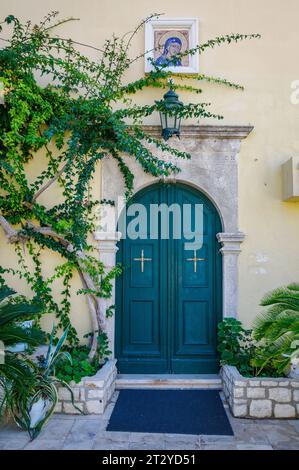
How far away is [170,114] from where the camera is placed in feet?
15.0

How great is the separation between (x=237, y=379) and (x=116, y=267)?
5.91 feet

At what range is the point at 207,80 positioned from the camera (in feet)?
16.3

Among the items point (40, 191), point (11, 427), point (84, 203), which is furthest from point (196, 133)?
point (11, 427)

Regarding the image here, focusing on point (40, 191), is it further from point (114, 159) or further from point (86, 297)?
point (86, 297)

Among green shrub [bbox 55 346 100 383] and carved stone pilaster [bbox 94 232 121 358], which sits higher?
carved stone pilaster [bbox 94 232 121 358]

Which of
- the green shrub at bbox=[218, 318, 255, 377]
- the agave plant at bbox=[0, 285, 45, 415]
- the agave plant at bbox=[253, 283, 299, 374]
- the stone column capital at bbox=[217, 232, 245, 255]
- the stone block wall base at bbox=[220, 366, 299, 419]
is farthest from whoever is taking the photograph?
the stone column capital at bbox=[217, 232, 245, 255]

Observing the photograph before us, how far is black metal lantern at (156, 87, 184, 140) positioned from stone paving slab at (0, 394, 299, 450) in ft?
10.2

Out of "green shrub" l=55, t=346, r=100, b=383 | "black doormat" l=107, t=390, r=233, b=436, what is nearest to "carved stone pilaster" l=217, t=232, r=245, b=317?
"black doormat" l=107, t=390, r=233, b=436

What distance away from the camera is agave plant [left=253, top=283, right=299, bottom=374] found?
3523 millimetres

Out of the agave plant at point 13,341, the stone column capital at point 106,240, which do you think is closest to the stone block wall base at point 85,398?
the agave plant at point 13,341

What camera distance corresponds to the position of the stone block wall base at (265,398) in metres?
3.87

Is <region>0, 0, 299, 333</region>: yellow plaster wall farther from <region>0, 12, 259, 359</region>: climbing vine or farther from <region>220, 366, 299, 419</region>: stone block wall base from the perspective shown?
<region>220, 366, 299, 419</region>: stone block wall base

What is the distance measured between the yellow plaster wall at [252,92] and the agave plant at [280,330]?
3.10 ft

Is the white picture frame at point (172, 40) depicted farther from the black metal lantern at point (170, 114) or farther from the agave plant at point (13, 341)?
the agave plant at point (13, 341)
